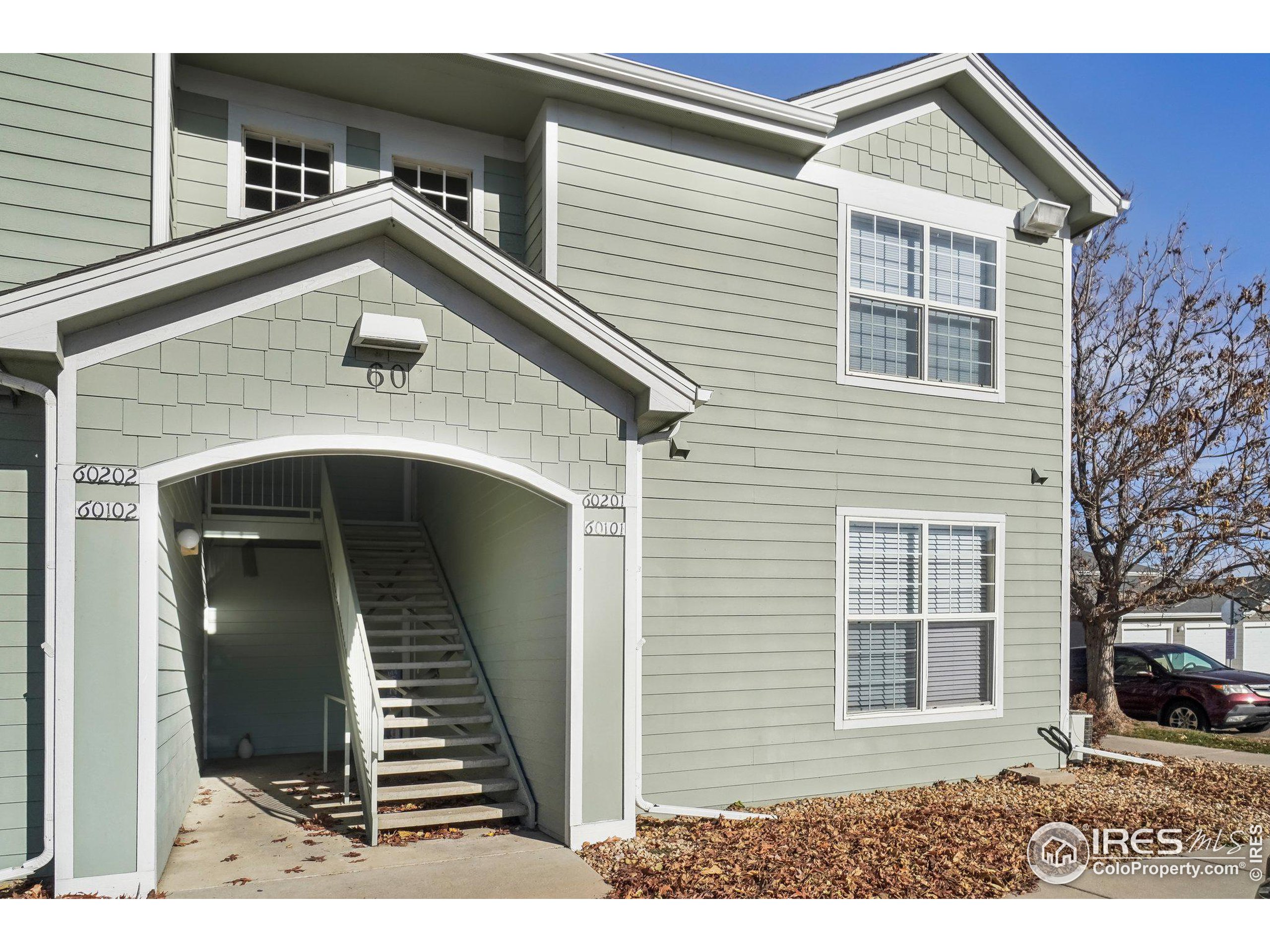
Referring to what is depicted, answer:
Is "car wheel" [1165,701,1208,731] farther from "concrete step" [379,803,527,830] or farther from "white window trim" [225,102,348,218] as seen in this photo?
"white window trim" [225,102,348,218]

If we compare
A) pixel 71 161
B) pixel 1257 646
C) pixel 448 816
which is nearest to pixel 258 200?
pixel 71 161

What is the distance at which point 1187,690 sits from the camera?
13906mm

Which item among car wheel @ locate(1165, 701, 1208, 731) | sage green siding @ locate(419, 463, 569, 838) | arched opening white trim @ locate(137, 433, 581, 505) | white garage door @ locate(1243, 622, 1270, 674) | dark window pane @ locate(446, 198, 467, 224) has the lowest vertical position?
white garage door @ locate(1243, 622, 1270, 674)

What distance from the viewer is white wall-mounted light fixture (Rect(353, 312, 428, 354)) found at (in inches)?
231

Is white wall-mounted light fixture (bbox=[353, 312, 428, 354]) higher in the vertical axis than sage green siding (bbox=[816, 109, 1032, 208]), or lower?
lower

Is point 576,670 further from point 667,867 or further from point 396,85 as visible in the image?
point 396,85

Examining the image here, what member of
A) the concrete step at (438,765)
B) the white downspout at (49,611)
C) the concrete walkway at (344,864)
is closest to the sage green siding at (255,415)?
the white downspout at (49,611)

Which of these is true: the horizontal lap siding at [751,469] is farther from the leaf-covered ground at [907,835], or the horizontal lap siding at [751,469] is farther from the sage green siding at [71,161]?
the sage green siding at [71,161]

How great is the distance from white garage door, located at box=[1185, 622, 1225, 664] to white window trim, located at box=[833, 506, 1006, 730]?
1395 centimetres

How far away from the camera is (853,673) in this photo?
858cm

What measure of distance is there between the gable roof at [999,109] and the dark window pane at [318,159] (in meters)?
4.15

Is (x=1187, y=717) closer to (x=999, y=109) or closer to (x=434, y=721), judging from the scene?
(x=999, y=109)

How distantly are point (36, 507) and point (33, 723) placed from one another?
1286 millimetres

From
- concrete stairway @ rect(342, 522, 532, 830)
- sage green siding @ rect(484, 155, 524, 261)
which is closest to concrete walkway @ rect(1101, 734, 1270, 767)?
concrete stairway @ rect(342, 522, 532, 830)
